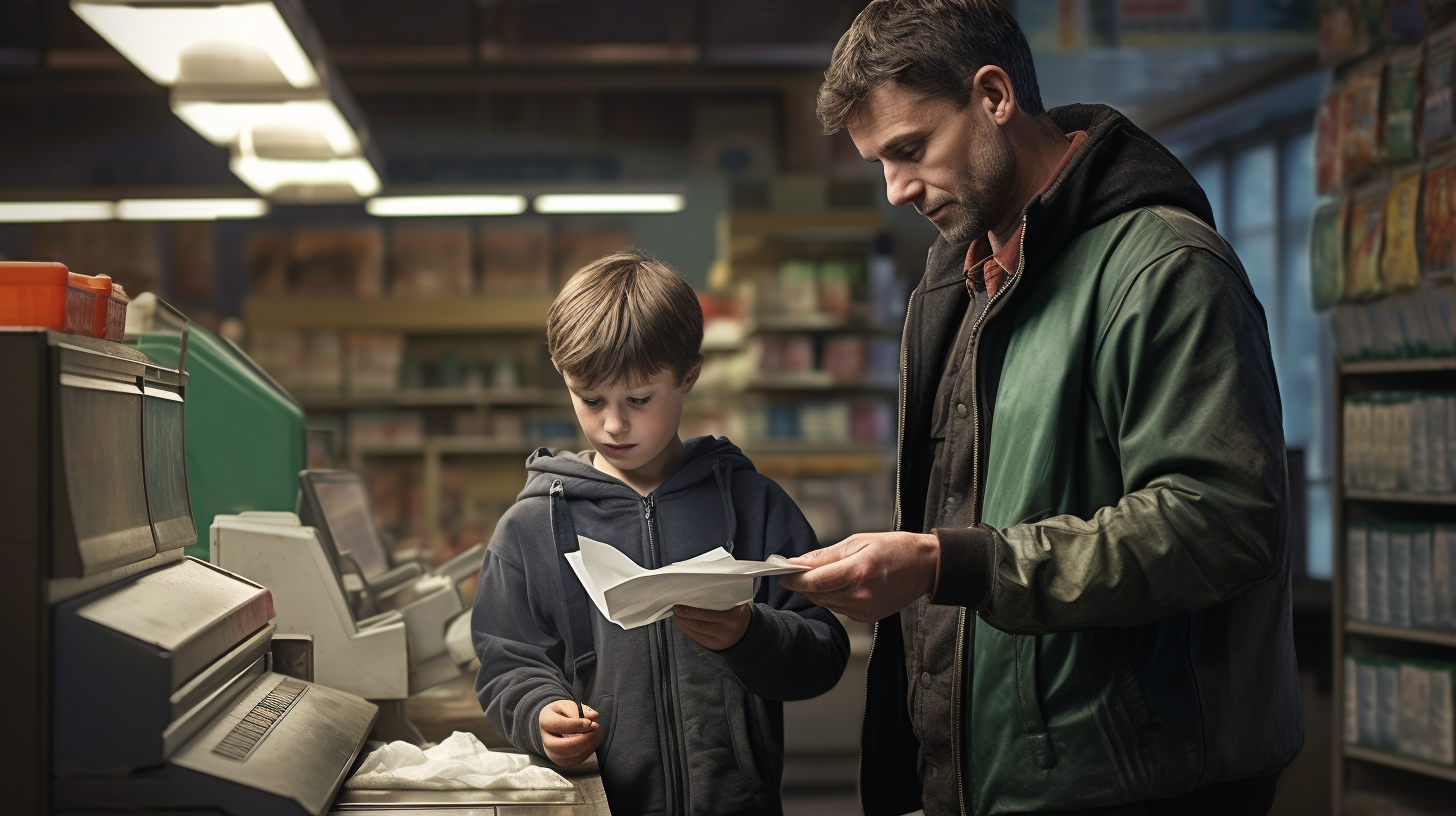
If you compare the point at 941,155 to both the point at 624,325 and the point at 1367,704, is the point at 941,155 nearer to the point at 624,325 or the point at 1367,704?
the point at 624,325

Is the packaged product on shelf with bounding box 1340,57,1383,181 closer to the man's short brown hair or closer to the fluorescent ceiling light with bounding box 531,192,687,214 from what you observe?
the man's short brown hair

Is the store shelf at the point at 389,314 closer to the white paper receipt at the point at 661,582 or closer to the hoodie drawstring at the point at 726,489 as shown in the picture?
the hoodie drawstring at the point at 726,489

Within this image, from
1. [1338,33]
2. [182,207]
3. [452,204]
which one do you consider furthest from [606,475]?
[182,207]

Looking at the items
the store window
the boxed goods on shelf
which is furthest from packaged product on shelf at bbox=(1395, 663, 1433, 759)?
the store window

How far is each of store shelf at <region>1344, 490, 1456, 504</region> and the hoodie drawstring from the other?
310 centimetres

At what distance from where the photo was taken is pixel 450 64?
9.66 meters

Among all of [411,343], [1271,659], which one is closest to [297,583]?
[1271,659]

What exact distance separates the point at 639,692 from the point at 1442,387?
12.0ft

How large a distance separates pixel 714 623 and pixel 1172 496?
526 millimetres

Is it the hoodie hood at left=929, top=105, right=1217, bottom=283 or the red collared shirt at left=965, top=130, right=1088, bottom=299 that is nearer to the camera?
the hoodie hood at left=929, top=105, right=1217, bottom=283

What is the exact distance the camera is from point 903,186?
1.56 meters

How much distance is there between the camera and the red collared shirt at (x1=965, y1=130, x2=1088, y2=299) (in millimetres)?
1549

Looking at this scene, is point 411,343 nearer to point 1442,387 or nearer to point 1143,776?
point 1442,387

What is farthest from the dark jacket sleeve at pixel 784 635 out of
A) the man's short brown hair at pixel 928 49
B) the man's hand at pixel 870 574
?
the man's short brown hair at pixel 928 49
